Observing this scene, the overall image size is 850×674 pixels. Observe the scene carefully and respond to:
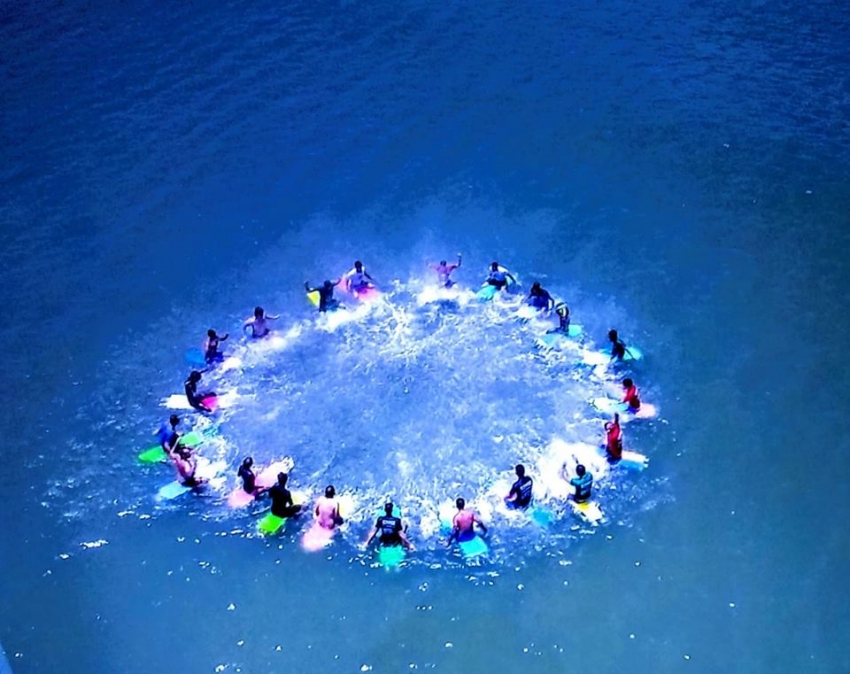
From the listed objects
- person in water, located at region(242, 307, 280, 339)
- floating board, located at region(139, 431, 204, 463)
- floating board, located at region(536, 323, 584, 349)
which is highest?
person in water, located at region(242, 307, 280, 339)

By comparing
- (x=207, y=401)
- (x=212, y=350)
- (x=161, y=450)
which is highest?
(x=212, y=350)

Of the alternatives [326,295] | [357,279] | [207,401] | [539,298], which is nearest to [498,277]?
[539,298]

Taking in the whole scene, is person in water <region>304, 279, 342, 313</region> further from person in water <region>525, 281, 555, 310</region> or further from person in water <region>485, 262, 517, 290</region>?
person in water <region>525, 281, 555, 310</region>

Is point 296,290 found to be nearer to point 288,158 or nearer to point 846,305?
point 288,158

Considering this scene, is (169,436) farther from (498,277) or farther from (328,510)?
(498,277)

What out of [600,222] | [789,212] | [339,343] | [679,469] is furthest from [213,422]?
[789,212]

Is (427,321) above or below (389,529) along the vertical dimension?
above

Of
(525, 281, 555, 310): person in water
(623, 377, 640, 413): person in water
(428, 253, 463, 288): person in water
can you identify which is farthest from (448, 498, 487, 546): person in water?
(428, 253, 463, 288): person in water
